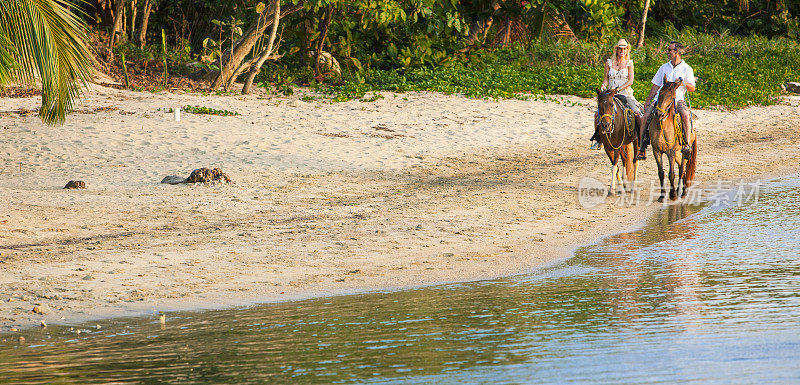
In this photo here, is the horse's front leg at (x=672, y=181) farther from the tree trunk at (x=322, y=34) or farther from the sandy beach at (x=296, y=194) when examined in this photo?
the tree trunk at (x=322, y=34)

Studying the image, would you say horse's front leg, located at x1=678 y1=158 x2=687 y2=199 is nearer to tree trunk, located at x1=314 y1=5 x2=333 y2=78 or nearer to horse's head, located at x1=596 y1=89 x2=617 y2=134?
horse's head, located at x1=596 y1=89 x2=617 y2=134

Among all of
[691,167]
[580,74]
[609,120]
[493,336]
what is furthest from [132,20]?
[493,336]

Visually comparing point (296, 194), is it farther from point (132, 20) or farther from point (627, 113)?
point (132, 20)

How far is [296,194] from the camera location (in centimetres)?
1129

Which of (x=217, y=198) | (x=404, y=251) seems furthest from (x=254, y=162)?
(x=404, y=251)

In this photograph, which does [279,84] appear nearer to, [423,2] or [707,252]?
[423,2]

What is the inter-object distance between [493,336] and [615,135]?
6449 millimetres

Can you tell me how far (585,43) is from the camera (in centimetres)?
2353

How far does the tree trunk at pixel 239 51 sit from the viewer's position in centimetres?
1917

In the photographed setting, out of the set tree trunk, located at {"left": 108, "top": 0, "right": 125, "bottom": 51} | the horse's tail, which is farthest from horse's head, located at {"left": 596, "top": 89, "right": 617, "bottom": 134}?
tree trunk, located at {"left": 108, "top": 0, "right": 125, "bottom": 51}

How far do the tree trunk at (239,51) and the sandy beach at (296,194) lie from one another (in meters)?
1.15

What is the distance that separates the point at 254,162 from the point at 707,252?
6996 millimetres

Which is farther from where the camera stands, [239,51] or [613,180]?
[239,51]

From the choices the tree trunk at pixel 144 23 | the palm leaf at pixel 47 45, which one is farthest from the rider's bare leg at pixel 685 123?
the tree trunk at pixel 144 23
